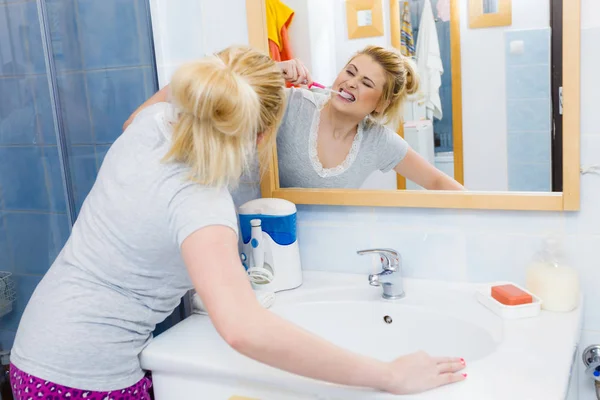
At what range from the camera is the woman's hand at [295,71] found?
50.5 inches

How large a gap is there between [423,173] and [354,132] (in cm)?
18

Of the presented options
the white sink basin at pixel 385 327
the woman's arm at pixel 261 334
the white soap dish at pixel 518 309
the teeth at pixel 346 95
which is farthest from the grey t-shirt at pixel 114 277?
the white soap dish at pixel 518 309

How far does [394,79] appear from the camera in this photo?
47.7 inches

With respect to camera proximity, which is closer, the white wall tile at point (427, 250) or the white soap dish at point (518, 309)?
the white soap dish at point (518, 309)

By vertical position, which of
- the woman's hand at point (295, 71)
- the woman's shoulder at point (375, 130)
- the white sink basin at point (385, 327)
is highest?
the woman's hand at point (295, 71)

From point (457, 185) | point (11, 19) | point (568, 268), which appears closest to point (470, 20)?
point (457, 185)

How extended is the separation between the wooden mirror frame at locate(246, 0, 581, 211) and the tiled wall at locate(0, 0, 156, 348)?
1.00 ft

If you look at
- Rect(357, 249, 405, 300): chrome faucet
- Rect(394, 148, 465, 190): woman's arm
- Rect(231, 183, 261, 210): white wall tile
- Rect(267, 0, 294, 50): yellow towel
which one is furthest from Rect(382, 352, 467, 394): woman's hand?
Rect(267, 0, 294, 50): yellow towel

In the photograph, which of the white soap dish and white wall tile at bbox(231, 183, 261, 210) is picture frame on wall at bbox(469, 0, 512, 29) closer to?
the white soap dish

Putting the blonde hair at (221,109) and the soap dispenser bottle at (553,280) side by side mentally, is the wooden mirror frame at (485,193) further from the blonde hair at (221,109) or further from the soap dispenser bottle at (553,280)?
the blonde hair at (221,109)

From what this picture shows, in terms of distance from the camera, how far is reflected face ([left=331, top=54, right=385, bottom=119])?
1.23 m

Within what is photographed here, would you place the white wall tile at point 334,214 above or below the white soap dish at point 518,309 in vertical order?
above

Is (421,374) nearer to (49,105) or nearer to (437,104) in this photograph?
(437,104)

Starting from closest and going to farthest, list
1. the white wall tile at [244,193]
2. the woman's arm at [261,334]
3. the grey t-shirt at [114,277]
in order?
the woman's arm at [261,334] → the grey t-shirt at [114,277] → the white wall tile at [244,193]
